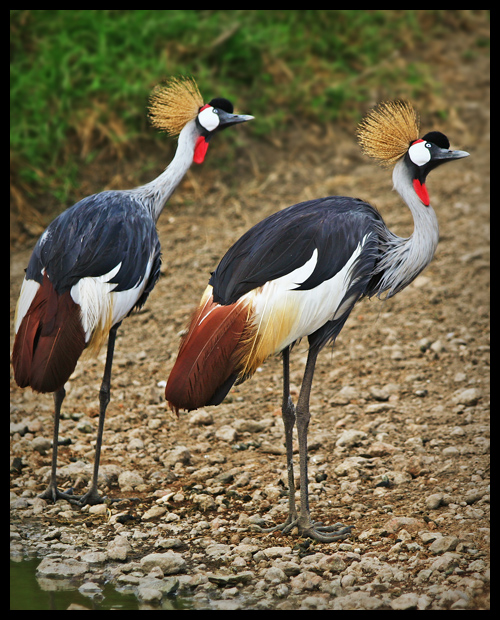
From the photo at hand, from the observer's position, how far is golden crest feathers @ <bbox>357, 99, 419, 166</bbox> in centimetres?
390

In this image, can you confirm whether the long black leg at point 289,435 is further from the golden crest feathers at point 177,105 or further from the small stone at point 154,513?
the golden crest feathers at point 177,105

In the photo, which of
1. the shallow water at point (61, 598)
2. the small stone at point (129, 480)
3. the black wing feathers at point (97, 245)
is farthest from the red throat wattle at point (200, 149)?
the shallow water at point (61, 598)

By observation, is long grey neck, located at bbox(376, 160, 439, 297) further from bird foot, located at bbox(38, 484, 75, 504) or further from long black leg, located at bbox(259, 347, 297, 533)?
bird foot, located at bbox(38, 484, 75, 504)

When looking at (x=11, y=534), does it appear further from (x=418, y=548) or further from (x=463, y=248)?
(x=463, y=248)

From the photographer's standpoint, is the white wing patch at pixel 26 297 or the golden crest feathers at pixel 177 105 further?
the golden crest feathers at pixel 177 105

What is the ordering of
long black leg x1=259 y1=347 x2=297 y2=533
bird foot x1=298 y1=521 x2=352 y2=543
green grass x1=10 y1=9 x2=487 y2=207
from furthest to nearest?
green grass x1=10 y1=9 x2=487 y2=207, long black leg x1=259 y1=347 x2=297 y2=533, bird foot x1=298 y1=521 x2=352 y2=543

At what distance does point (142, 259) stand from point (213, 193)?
3.64 metres

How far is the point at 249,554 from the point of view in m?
3.53

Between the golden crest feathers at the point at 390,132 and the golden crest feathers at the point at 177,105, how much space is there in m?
1.10

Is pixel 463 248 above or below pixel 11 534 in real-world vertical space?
above

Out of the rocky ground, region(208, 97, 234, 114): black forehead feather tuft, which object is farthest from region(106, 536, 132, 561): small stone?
region(208, 97, 234, 114): black forehead feather tuft

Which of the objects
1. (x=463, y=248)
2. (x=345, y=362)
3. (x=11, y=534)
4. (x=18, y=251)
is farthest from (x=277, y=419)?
(x=18, y=251)

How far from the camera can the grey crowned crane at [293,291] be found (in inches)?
136

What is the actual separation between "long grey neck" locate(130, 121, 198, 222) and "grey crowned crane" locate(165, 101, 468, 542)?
91 centimetres
